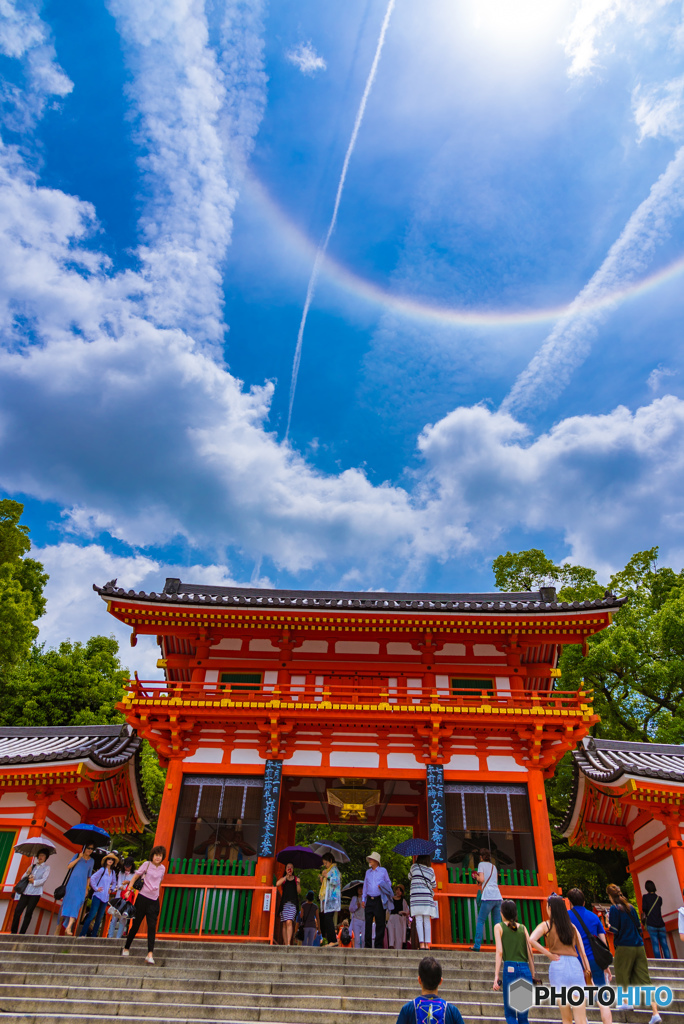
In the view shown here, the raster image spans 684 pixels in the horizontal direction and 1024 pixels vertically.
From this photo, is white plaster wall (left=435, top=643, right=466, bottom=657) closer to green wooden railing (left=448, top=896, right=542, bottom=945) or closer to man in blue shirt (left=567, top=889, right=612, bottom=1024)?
green wooden railing (left=448, top=896, right=542, bottom=945)

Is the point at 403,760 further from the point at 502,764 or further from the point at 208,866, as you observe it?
the point at 208,866

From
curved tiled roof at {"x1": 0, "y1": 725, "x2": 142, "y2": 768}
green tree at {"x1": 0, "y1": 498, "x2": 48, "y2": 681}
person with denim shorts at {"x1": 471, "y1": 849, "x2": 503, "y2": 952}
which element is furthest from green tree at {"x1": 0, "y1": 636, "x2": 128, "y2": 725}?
person with denim shorts at {"x1": 471, "y1": 849, "x2": 503, "y2": 952}

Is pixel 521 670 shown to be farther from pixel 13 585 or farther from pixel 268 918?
pixel 13 585

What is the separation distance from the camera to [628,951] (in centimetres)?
827

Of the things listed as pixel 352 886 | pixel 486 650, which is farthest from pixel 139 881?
pixel 486 650

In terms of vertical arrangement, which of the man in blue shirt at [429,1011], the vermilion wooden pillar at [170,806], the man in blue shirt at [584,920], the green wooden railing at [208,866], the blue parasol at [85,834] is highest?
the vermilion wooden pillar at [170,806]

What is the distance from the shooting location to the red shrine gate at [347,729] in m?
14.7

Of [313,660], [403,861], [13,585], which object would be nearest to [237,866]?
[313,660]

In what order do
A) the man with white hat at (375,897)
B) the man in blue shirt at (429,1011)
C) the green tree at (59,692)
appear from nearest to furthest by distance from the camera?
the man in blue shirt at (429,1011)
the man with white hat at (375,897)
the green tree at (59,692)

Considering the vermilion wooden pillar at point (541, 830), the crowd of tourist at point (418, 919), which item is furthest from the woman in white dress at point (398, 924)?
the vermilion wooden pillar at point (541, 830)

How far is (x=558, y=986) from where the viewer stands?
6578 millimetres

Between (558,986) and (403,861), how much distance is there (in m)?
33.1

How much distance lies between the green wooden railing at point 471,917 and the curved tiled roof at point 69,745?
874cm

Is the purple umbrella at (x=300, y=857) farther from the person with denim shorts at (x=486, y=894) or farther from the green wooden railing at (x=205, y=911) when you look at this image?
the person with denim shorts at (x=486, y=894)
